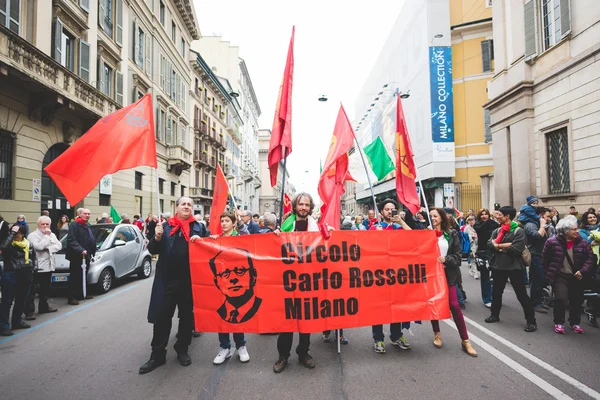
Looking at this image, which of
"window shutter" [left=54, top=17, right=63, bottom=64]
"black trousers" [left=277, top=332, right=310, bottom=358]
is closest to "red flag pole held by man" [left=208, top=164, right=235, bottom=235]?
"black trousers" [left=277, top=332, right=310, bottom=358]

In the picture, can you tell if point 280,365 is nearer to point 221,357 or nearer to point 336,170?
point 221,357

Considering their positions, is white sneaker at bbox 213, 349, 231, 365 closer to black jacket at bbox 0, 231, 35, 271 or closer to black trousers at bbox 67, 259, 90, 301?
black jacket at bbox 0, 231, 35, 271

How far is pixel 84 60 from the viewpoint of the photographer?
15406 millimetres

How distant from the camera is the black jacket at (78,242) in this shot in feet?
24.2

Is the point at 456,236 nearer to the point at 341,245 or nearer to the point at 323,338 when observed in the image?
the point at 341,245

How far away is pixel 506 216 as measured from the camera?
5.43m

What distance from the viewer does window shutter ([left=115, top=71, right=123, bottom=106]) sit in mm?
18484

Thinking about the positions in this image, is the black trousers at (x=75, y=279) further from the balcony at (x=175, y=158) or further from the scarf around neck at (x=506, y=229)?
the balcony at (x=175, y=158)

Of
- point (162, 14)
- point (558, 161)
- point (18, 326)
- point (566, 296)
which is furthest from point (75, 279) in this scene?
point (162, 14)

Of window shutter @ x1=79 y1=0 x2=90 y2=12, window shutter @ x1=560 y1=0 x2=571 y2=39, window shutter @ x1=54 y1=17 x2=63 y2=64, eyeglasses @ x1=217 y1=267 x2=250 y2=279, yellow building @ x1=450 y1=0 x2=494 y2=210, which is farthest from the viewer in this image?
yellow building @ x1=450 y1=0 x2=494 y2=210

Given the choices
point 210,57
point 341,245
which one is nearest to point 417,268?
point 341,245

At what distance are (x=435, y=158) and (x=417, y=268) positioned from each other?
2072 cm

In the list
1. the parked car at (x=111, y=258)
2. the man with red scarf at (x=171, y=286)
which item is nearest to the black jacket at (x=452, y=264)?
the man with red scarf at (x=171, y=286)

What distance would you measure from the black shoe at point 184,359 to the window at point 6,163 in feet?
34.6
